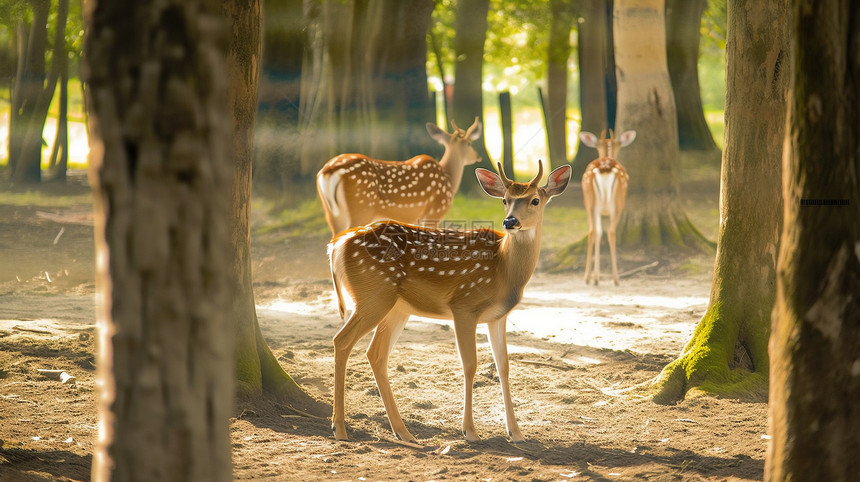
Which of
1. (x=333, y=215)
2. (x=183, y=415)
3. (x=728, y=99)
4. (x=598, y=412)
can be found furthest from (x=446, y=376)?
(x=183, y=415)

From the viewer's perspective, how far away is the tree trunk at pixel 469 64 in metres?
19.2

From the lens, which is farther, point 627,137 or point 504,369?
point 627,137

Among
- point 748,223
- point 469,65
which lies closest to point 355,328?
point 748,223

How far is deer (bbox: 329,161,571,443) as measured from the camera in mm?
5719

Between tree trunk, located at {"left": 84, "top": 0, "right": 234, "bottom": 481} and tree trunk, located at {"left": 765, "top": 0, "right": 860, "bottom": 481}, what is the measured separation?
6.99 feet

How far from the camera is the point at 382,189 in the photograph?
Result: 1059 centimetres

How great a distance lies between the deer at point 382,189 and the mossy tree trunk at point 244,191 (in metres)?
3.93

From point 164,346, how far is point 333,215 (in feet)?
25.3

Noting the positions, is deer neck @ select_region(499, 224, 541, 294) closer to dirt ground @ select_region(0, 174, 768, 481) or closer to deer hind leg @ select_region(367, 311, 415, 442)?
deer hind leg @ select_region(367, 311, 415, 442)

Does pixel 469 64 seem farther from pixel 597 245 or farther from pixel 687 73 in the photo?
pixel 597 245

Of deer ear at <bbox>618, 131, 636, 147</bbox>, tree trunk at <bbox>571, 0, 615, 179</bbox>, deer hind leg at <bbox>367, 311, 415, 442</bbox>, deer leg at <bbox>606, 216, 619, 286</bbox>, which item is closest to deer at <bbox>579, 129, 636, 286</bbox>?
deer leg at <bbox>606, 216, 619, 286</bbox>

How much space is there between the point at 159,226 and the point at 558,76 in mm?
23143

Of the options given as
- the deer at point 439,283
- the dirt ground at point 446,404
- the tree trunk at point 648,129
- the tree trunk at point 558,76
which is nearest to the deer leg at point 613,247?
the dirt ground at point 446,404

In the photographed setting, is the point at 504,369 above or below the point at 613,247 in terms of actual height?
below
